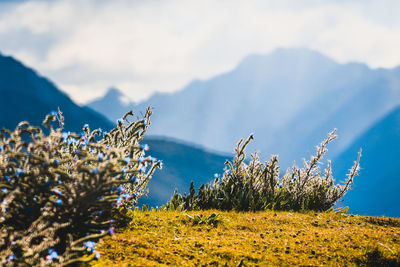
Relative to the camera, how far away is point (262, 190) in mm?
6688

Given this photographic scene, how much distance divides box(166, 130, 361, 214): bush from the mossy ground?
84 centimetres

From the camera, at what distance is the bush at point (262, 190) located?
6246 mm

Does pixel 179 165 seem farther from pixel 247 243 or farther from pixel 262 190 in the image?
pixel 247 243

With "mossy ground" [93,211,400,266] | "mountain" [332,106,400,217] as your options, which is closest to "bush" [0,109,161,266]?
"mossy ground" [93,211,400,266]

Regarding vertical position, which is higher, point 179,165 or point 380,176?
point 179,165

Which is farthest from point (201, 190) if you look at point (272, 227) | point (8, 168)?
point (8, 168)

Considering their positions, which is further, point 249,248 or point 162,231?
point 162,231

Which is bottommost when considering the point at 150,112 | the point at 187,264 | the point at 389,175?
the point at 187,264

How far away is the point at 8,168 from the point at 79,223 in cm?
101

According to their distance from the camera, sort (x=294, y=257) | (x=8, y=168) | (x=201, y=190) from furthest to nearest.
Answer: (x=201, y=190)
(x=294, y=257)
(x=8, y=168)

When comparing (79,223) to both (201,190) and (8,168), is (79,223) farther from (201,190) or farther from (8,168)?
(201,190)

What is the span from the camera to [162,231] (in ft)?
14.3

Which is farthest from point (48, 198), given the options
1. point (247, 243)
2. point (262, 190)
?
point (262, 190)

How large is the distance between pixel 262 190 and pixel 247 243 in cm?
277
